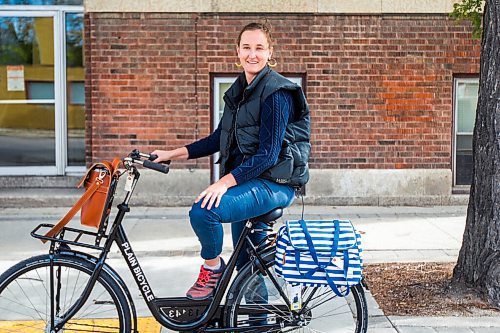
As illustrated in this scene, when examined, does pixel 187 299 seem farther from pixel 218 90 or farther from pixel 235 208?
pixel 218 90

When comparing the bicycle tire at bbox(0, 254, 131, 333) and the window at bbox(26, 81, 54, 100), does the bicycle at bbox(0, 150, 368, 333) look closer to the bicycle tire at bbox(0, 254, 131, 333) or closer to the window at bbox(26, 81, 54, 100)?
the bicycle tire at bbox(0, 254, 131, 333)

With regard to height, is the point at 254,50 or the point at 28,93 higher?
the point at 254,50

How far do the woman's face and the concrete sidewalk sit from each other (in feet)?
6.52

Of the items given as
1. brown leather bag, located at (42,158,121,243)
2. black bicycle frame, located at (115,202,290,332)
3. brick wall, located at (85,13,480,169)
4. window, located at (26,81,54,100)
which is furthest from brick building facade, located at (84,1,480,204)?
brown leather bag, located at (42,158,121,243)

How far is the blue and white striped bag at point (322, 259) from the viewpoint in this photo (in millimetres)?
4121

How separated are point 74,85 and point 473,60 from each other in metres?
5.79

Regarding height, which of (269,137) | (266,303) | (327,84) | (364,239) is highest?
(327,84)

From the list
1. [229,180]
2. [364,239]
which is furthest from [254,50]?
[364,239]

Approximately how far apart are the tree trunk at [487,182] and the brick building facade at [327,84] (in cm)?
460

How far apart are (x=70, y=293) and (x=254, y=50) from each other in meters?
1.81

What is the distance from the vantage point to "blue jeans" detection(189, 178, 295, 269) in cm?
418

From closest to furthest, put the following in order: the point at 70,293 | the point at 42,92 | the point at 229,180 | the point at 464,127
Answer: the point at 229,180 → the point at 70,293 → the point at 464,127 → the point at 42,92

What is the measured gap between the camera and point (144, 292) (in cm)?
436

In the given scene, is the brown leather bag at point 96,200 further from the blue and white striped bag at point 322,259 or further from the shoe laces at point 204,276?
the blue and white striped bag at point 322,259
